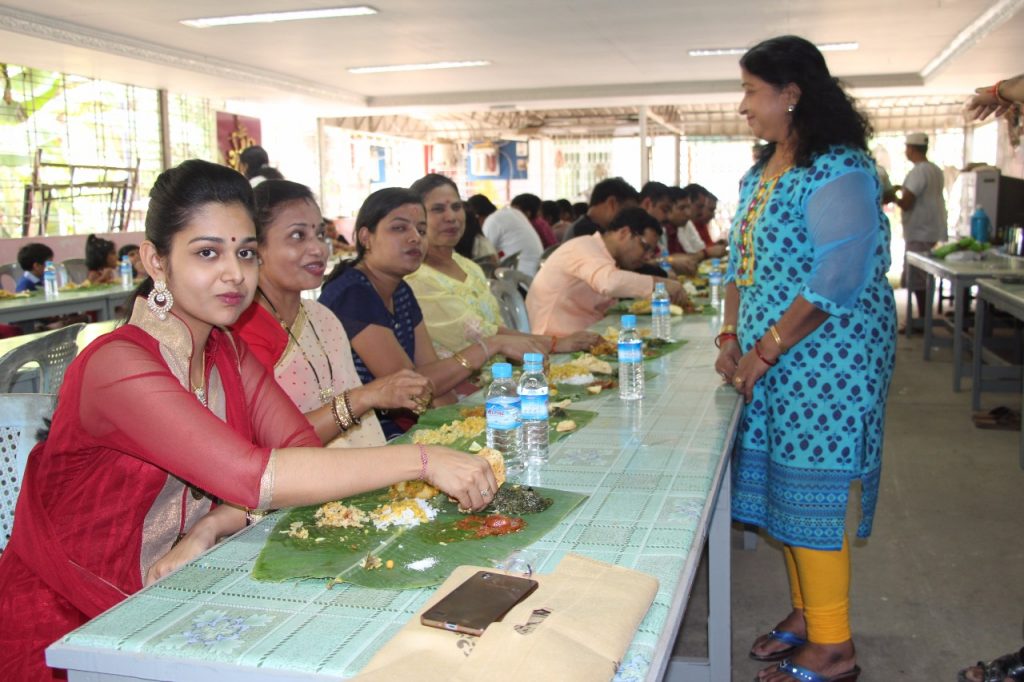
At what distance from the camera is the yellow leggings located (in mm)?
2371

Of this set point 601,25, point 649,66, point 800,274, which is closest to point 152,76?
point 601,25

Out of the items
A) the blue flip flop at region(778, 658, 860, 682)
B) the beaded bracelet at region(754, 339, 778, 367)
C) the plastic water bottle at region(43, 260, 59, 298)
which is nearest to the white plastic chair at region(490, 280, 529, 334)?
the beaded bracelet at region(754, 339, 778, 367)

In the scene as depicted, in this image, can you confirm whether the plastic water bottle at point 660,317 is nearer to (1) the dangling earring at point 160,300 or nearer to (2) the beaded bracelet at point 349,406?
(2) the beaded bracelet at point 349,406

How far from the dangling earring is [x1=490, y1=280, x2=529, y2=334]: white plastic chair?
3.13 m

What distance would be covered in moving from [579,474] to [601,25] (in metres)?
7.69

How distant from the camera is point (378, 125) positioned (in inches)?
691

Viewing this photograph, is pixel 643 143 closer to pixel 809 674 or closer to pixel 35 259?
pixel 35 259

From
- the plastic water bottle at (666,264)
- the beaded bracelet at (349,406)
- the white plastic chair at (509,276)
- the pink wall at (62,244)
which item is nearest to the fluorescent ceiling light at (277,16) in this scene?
the pink wall at (62,244)

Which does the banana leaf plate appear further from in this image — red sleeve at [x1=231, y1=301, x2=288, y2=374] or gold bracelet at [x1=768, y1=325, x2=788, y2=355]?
gold bracelet at [x1=768, y1=325, x2=788, y2=355]

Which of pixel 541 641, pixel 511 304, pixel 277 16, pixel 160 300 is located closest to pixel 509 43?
pixel 277 16

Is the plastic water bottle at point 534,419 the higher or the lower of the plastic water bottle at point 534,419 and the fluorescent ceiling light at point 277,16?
the lower

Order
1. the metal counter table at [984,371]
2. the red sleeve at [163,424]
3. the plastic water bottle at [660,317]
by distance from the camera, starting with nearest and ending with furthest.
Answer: the red sleeve at [163,424]
the plastic water bottle at [660,317]
the metal counter table at [984,371]

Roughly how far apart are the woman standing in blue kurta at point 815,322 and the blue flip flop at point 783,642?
0.60 feet

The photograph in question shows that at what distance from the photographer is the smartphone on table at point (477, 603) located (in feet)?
3.49
